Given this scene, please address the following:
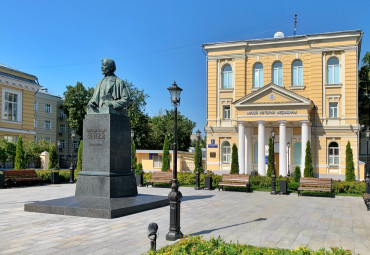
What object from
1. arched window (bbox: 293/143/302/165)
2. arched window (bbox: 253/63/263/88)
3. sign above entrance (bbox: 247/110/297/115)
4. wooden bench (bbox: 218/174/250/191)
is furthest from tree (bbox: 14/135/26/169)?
arched window (bbox: 293/143/302/165)

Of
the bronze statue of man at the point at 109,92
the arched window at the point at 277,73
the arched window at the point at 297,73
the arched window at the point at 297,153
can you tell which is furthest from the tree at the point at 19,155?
the arched window at the point at 297,73

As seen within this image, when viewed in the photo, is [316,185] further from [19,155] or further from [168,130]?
[168,130]

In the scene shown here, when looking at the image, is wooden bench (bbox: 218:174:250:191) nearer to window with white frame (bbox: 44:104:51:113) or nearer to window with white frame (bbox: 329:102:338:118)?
window with white frame (bbox: 329:102:338:118)

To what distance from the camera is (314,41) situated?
29484 millimetres

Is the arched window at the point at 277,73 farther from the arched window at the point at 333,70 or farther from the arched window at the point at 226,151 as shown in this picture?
the arched window at the point at 226,151

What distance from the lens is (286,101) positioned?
28.1 m

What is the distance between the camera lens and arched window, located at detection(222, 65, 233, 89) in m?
32.4

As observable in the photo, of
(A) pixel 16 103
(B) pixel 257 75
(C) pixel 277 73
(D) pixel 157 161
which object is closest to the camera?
(A) pixel 16 103

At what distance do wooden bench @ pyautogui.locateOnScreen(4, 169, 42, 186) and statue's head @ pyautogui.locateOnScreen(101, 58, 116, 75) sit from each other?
418 inches

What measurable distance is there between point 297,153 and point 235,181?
14.0m

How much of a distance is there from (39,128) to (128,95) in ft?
132

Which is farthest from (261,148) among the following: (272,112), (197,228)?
(197,228)

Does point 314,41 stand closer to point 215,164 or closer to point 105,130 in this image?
point 215,164

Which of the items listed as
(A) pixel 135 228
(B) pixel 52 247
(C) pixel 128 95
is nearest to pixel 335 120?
(C) pixel 128 95
